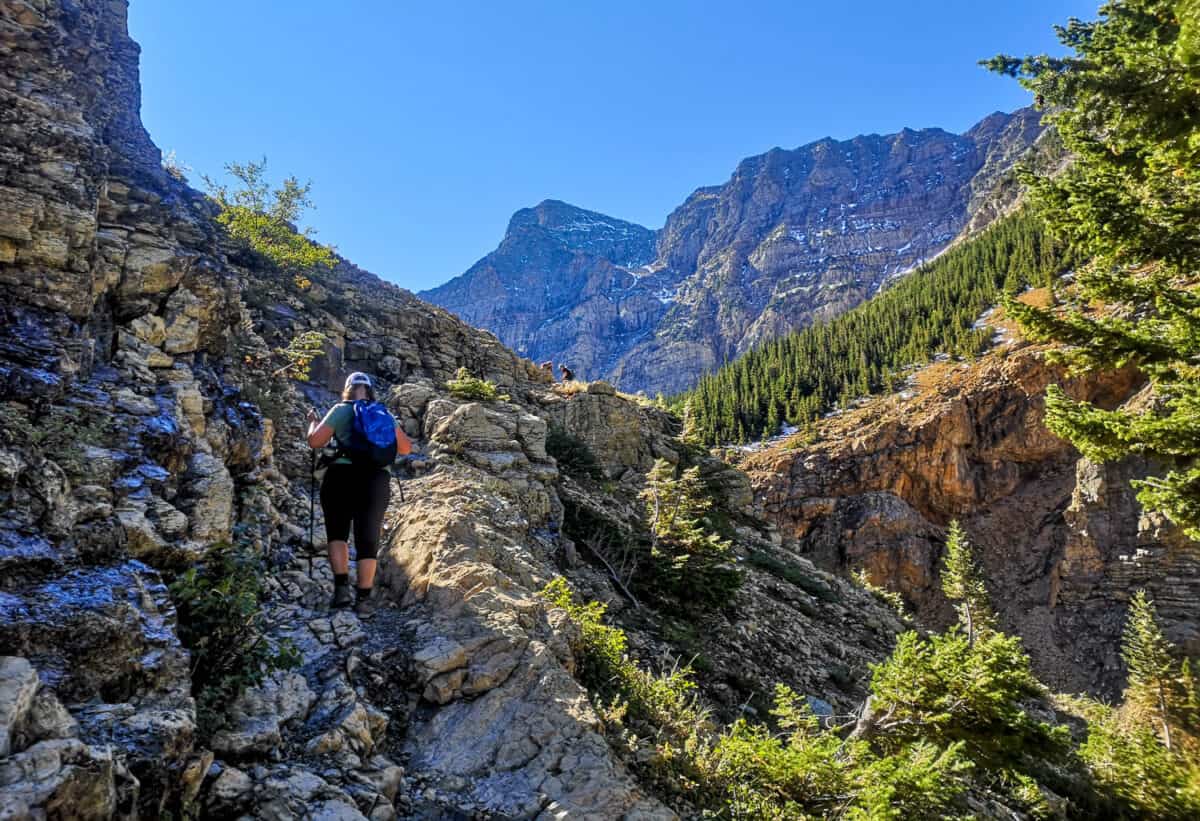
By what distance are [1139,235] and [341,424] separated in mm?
9316

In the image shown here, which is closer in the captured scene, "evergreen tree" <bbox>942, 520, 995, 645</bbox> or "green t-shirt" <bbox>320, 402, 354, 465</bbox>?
"green t-shirt" <bbox>320, 402, 354, 465</bbox>

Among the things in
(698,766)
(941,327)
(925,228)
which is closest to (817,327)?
(941,327)

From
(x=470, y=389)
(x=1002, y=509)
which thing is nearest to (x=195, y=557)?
(x=470, y=389)

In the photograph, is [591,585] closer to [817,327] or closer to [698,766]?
[698,766]

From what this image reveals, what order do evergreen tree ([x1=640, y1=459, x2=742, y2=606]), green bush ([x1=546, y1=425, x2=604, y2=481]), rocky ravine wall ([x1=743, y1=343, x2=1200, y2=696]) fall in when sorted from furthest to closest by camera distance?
rocky ravine wall ([x1=743, y1=343, x2=1200, y2=696]) < green bush ([x1=546, y1=425, x2=604, y2=481]) < evergreen tree ([x1=640, y1=459, x2=742, y2=606])

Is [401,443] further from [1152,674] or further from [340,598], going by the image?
[1152,674]

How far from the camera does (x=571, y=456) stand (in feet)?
50.3

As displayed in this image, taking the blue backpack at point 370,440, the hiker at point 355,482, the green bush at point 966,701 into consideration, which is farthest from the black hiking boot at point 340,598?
the green bush at point 966,701

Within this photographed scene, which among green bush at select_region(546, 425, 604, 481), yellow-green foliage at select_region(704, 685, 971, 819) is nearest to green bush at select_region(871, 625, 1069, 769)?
yellow-green foliage at select_region(704, 685, 971, 819)

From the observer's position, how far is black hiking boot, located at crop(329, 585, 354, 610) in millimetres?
5547

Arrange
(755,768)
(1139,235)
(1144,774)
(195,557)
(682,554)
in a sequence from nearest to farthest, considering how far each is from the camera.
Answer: (195,557), (755,768), (1139,235), (1144,774), (682,554)

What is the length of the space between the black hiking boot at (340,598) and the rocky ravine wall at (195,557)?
0.22 m

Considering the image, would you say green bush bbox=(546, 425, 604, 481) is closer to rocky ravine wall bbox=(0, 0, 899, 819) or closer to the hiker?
rocky ravine wall bbox=(0, 0, 899, 819)

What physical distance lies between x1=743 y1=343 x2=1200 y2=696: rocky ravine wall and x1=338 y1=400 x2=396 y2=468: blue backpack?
29.4 m
